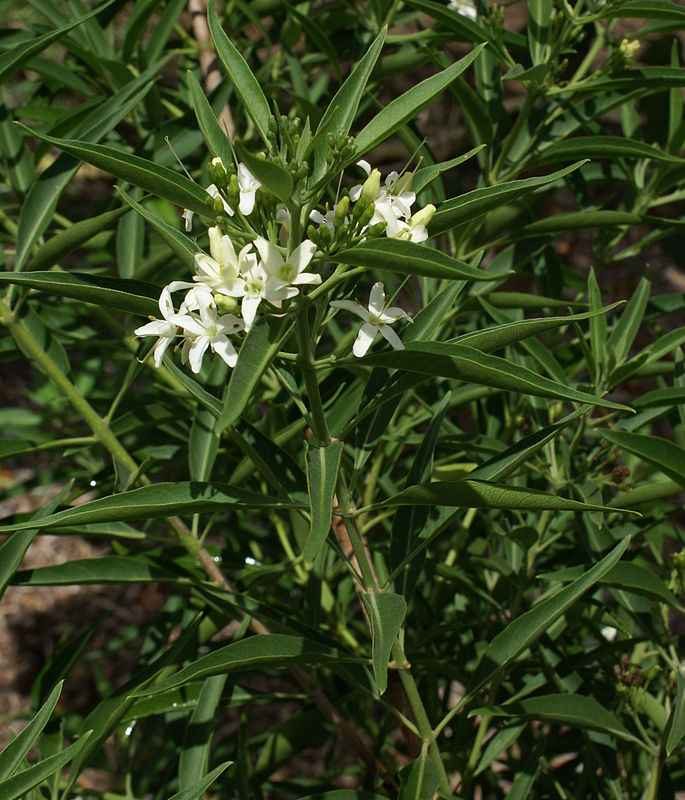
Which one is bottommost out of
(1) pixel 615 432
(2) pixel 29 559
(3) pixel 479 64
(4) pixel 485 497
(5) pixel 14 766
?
(2) pixel 29 559

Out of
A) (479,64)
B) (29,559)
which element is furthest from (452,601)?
(29,559)

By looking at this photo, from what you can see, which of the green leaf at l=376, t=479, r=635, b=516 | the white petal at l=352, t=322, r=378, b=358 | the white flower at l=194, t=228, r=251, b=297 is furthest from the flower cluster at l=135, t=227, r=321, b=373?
the green leaf at l=376, t=479, r=635, b=516

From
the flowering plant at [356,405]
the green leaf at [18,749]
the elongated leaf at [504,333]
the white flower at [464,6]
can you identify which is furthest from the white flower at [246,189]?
the white flower at [464,6]

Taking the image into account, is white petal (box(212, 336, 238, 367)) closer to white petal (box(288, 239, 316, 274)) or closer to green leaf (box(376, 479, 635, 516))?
white petal (box(288, 239, 316, 274))

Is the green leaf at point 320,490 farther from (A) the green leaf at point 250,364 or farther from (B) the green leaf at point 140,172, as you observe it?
(B) the green leaf at point 140,172

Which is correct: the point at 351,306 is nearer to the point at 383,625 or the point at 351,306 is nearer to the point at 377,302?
the point at 377,302

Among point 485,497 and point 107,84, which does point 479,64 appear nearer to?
point 107,84

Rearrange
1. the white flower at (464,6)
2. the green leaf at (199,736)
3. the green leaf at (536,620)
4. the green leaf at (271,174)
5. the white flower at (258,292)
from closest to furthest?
the green leaf at (271,174) → the white flower at (258,292) → the green leaf at (536,620) → the green leaf at (199,736) → the white flower at (464,6)
